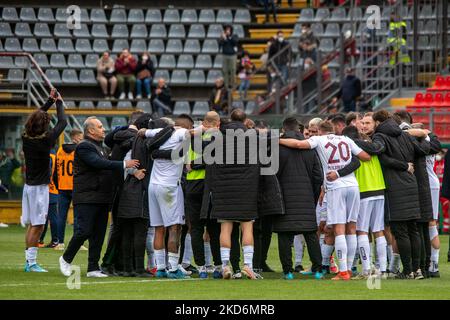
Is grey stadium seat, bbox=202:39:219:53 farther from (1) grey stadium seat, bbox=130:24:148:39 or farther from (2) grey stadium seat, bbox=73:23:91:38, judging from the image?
(2) grey stadium seat, bbox=73:23:91:38

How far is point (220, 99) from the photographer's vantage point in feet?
93.8

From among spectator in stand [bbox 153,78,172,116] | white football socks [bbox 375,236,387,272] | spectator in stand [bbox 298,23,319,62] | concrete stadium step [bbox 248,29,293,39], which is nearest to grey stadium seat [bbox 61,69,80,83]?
spectator in stand [bbox 153,78,172,116]

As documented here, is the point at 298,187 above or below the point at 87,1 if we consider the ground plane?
below

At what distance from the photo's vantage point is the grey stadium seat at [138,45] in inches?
1323

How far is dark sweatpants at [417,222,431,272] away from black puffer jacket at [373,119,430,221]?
0.73 metres

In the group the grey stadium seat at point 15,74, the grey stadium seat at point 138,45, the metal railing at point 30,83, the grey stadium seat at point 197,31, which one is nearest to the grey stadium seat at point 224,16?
the grey stadium seat at point 197,31

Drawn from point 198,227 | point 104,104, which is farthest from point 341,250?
point 104,104

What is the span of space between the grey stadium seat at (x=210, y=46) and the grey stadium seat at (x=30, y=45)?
482cm

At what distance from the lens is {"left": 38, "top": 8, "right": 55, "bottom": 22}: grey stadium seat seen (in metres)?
34.2

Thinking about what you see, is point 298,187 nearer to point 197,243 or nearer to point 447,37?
point 197,243

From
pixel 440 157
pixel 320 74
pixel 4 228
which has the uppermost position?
pixel 320 74

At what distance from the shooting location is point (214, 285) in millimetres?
13031

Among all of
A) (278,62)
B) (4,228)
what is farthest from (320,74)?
(4,228)
